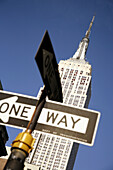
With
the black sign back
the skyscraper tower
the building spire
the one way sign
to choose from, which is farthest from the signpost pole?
the building spire

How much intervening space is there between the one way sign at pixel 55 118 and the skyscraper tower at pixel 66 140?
81.8 meters

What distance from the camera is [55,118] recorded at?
122 inches

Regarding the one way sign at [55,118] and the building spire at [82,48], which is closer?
the one way sign at [55,118]

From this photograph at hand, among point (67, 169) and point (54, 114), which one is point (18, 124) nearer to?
point (54, 114)

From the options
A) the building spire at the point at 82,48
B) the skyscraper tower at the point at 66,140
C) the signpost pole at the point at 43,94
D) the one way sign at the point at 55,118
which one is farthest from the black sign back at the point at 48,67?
the building spire at the point at 82,48

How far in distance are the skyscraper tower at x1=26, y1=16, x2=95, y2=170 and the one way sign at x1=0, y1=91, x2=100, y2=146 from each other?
268 feet

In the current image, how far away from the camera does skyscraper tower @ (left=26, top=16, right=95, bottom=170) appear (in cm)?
10131

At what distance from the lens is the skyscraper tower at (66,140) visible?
101m

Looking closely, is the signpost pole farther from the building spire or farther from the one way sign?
the building spire

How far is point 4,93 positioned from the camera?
341cm

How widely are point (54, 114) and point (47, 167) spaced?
341 ft

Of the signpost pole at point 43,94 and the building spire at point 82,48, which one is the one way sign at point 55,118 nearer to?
the signpost pole at point 43,94

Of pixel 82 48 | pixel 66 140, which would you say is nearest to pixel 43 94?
pixel 66 140

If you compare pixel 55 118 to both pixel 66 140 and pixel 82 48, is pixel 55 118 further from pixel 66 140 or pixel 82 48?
pixel 82 48
